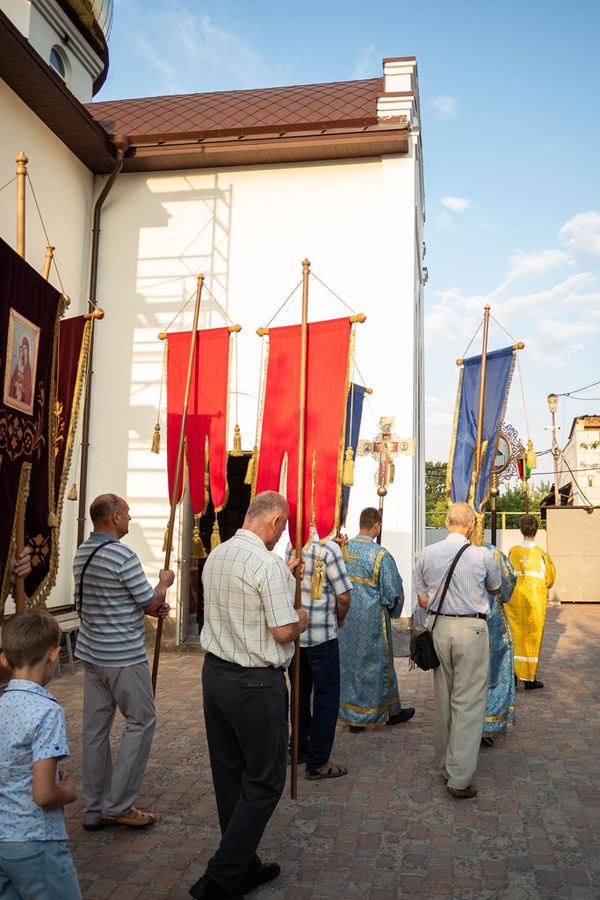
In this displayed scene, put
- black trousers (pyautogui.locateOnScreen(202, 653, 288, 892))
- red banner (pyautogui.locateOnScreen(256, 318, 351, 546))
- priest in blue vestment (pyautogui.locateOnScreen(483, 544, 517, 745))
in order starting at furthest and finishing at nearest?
priest in blue vestment (pyautogui.locateOnScreen(483, 544, 517, 745)) → red banner (pyautogui.locateOnScreen(256, 318, 351, 546)) → black trousers (pyautogui.locateOnScreen(202, 653, 288, 892))

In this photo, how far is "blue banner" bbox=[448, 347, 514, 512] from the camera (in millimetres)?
7039

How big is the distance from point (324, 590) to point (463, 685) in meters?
1.17

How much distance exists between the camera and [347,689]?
647 cm

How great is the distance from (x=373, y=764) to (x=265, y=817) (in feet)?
7.74

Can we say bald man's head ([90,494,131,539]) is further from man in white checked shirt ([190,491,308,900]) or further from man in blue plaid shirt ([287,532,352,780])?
man in blue plaid shirt ([287,532,352,780])

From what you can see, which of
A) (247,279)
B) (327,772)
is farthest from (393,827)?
(247,279)

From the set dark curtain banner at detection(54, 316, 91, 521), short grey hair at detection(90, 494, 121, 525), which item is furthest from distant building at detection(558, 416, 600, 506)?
short grey hair at detection(90, 494, 121, 525)

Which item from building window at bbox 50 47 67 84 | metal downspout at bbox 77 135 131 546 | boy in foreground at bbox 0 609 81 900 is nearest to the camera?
boy in foreground at bbox 0 609 81 900

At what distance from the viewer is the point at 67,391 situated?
16.4 feet

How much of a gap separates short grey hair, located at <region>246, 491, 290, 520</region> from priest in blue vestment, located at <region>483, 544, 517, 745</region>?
2864 mm

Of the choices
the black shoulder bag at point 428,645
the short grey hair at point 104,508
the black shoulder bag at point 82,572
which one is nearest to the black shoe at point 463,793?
the black shoulder bag at point 428,645

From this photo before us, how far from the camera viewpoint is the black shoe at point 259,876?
11.7 feet

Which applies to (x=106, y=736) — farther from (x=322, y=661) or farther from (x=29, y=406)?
(x=29, y=406)

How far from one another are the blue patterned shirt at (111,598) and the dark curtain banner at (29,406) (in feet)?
0.91
